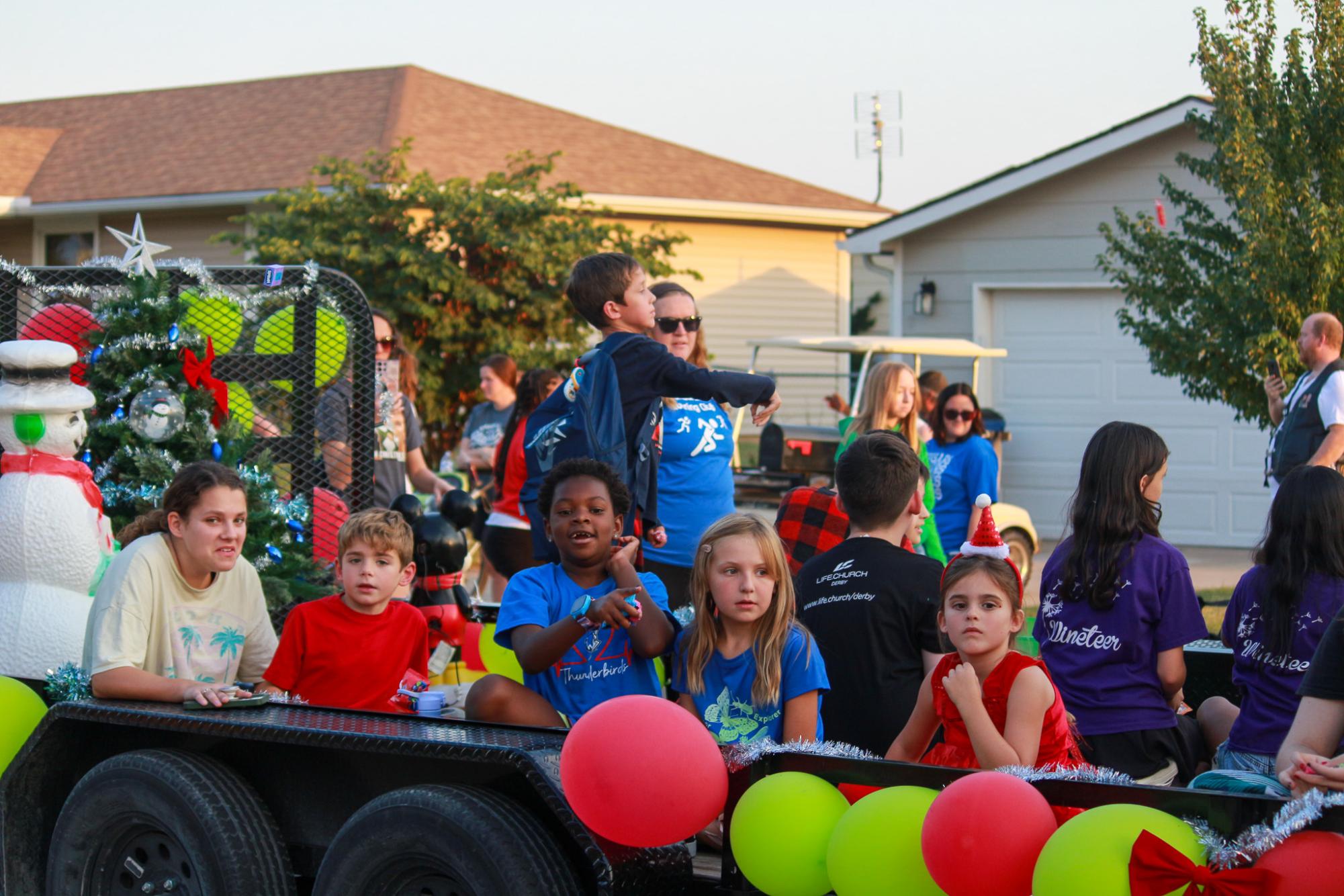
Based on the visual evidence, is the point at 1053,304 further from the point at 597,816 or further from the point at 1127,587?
the point at 597,816

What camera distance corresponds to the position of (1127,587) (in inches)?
160

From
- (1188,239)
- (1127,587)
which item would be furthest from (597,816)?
(1188,239)

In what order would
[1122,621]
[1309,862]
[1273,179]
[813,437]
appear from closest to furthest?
[1309,862] → [1122,621] → [1273,179] → [813,437]

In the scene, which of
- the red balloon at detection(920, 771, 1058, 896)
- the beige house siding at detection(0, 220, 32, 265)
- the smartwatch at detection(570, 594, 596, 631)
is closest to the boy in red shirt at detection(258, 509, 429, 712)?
the smartwatch at detection(570, 594, 596, 631)

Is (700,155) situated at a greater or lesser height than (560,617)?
greater

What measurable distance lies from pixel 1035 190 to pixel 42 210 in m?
14.4

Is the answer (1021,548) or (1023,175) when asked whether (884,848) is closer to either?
(1021,548)

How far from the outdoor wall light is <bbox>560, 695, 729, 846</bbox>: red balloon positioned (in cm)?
1427

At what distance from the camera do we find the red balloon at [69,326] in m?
6.19

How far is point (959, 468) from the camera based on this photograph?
8.11 m

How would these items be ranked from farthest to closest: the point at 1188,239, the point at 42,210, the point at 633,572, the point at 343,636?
the point at 42,210 → the point at 1188,239 → the point at 343,636 → the point at 633,572

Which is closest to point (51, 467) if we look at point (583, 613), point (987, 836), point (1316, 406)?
point (583, 613)

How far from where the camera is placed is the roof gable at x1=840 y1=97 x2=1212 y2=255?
597 inches

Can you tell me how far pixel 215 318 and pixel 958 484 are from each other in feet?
13.0
